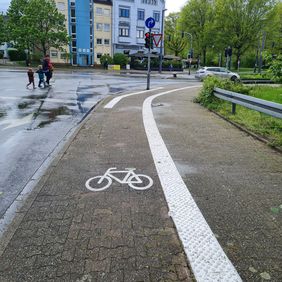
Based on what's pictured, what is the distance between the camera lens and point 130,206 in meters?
3.65

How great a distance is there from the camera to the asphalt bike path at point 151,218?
2580 mm

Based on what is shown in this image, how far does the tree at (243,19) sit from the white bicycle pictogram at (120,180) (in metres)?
52.0

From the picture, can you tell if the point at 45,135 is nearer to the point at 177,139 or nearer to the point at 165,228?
the point at 177,139

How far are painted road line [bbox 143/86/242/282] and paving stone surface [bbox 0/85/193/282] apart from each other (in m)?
0.10

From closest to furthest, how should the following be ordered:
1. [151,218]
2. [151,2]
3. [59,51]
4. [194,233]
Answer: [194,233] → [151,218] → [59,51] → [151,2]

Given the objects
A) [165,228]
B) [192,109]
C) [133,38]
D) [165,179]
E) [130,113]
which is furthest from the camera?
[133,38]

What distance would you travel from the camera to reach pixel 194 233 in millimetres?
3119

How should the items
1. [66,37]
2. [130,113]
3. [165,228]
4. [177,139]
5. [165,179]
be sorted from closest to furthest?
[165,228] → [165,179] → [177,139] → [130,113] → [66,37]

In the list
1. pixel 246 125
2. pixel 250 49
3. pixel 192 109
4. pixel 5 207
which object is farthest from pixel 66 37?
pixel 5 207

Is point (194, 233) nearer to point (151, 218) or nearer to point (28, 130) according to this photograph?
point (151, 218)

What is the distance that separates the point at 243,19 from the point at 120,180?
178 ft

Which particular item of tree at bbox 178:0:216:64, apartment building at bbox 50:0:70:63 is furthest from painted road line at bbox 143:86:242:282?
apartment building at bbox 50:0:70:63

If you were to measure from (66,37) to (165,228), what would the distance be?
51.8m

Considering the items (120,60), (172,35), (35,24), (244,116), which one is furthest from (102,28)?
(244,116)
